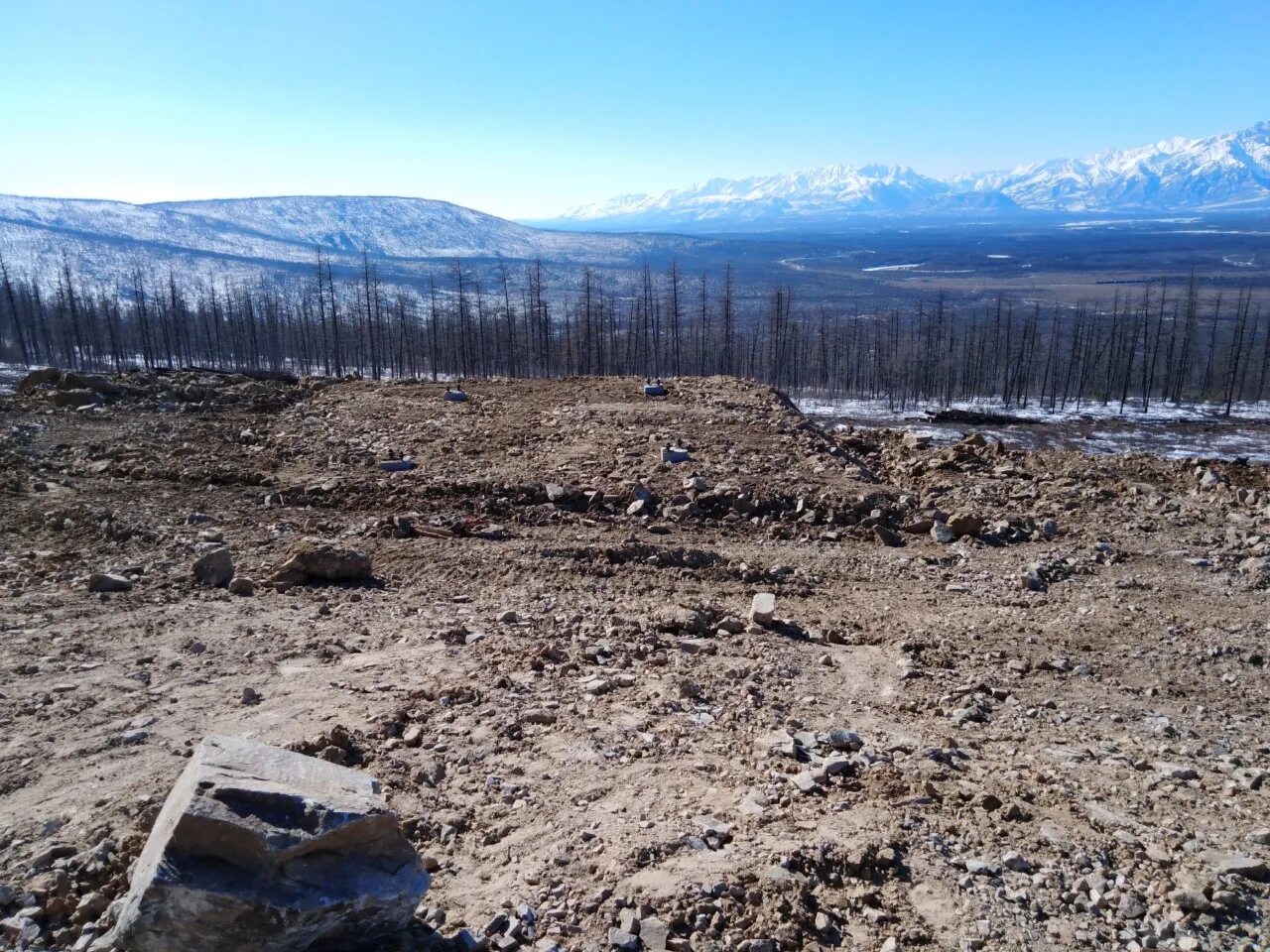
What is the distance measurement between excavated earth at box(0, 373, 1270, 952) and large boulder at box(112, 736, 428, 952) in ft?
1.80

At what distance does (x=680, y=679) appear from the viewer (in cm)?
716

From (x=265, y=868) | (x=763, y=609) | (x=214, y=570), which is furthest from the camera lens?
(x=214, y=570)

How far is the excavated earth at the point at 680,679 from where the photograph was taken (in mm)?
4488

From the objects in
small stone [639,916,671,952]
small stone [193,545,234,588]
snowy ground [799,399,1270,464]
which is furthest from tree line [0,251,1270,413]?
small stone [639,916,671,952]

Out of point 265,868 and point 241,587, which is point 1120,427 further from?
point 265,868

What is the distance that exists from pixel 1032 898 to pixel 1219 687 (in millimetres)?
4688

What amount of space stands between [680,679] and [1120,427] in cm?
5245

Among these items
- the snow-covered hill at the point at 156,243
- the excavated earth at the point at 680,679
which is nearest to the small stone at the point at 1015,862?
the excavated earth at the point at 680,679

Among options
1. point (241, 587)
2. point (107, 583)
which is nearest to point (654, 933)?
point (241, 587)

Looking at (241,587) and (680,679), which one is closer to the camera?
(680,679)

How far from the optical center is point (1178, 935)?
4301 millimetres

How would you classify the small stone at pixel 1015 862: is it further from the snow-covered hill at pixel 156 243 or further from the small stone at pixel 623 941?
the snow-covered hill at pixel 156 243

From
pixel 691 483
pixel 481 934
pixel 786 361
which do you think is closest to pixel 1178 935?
pixel 481 934

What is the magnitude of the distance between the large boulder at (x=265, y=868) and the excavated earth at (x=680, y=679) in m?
0.55
